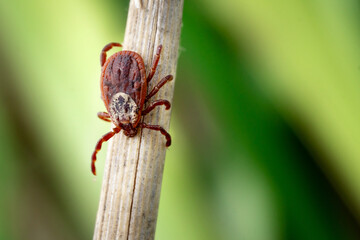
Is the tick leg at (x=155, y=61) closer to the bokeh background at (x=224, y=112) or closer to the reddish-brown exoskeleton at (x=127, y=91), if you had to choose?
the reddish-brown exoskeleton at (x=127, y=91)

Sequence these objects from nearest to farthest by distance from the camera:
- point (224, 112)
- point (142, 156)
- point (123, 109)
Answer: point (142, 156), point (123, 109), point (224, 112)

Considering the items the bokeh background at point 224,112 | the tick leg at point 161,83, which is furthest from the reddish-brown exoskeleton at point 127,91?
the bokeh background at point 224,112

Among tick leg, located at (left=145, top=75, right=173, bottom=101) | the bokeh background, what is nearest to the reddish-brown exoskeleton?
tick leg, located at (left=145, top=75, right=173, bottom=101)

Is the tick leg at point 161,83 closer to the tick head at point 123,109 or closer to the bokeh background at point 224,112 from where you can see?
the tick head at point 123,109

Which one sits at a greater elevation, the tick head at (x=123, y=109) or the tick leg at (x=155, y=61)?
the tick leg at (x=155, y=61)

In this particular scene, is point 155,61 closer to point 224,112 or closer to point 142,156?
point 142,156

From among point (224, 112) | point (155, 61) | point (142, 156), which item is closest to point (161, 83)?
point (155, 61)

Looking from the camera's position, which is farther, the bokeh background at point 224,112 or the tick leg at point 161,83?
the bokeh background at point 224,112
